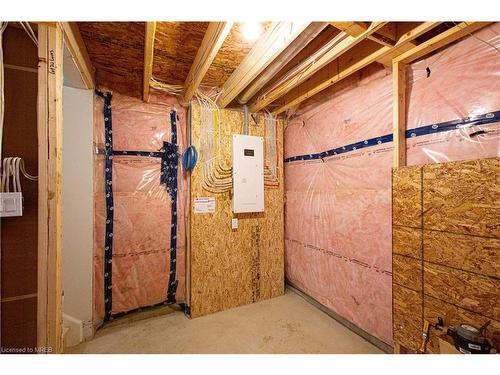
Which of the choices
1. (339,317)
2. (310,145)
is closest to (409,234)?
(339,317)

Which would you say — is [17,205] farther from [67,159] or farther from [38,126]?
[67,159]

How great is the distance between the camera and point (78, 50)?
5.04 feet

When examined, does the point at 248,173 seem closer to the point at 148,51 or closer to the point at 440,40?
the point at 148,51

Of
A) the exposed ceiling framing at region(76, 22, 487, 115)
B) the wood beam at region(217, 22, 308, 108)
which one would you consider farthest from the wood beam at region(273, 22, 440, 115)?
the wood beam at region(217, 22, 308, 108)

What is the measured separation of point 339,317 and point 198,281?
150cm

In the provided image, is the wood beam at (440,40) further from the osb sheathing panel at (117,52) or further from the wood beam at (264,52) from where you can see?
the osb sheathing panel at (117,52)

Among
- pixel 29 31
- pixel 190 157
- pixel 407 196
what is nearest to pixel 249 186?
pixel 190 157

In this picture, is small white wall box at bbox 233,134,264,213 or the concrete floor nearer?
the concrete floor

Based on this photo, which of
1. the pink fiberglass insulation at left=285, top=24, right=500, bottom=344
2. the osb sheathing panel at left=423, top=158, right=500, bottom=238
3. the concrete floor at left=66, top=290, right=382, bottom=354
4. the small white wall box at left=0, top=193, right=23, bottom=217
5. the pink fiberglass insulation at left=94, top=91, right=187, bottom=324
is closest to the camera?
the small white wall box at left=0, top=193, right=23, bottom=217

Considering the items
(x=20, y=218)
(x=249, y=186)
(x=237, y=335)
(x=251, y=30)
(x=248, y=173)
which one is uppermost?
(x=251, y=30)

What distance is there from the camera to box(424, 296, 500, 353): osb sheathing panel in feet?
3.68

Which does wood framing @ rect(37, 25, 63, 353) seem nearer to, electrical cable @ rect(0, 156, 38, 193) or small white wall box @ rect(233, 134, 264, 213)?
electrical cable @ rect(0, 156, 38, 193)

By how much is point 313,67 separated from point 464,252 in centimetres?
156

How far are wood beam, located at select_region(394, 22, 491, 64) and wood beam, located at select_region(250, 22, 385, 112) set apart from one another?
1.29ft
